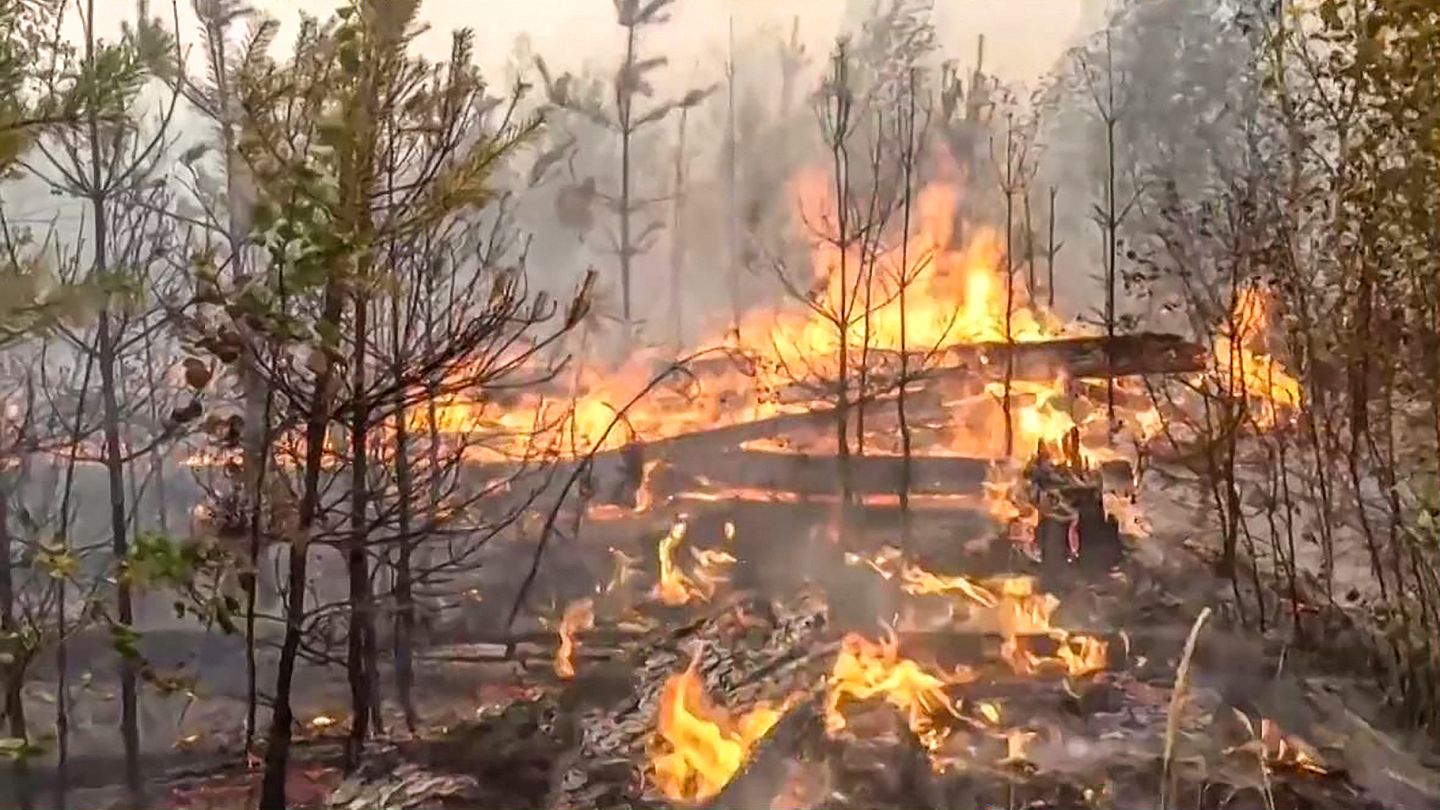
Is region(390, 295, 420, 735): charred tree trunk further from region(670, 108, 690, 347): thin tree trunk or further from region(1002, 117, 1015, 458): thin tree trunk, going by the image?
region(1002, 117, 1015, 458): thin tree trunk

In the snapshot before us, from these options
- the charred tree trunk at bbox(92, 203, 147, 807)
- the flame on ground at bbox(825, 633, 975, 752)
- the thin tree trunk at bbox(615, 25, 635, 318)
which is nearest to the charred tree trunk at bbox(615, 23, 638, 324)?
the thin tree trunk at bbox(615, 25, 635, 318)

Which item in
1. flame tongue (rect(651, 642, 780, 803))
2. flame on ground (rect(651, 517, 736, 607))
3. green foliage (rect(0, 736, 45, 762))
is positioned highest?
flame on ground (rect(651, 517, 736, 607))

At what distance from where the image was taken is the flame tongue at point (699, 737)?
1.87 meters

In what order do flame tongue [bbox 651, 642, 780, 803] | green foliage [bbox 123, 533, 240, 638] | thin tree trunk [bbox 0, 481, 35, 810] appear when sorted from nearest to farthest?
green foliage [bbox 123, 533, 240, 638] < thin tree trunk [bbox 0, 481, 35, 810] < flame tongue [bbox 651, 642, 780, 803]

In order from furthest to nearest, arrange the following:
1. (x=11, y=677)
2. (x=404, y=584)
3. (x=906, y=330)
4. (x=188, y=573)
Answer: (x=906, y=330) → (x=404, y=584) → (x=11, y=677) → (x=188, y=573)

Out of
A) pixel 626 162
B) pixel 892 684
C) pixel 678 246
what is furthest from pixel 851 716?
pixel 626 162

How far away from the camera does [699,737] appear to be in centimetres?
188

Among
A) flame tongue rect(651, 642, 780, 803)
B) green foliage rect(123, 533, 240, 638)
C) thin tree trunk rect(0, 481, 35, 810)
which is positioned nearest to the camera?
green foliage rect(123, 533, 240, 638)

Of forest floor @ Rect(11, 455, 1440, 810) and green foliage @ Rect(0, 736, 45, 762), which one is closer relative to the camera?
green foliage @ Rect(0, 736, 45, 762)

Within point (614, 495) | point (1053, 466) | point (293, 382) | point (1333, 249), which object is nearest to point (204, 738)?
point (293, 382)

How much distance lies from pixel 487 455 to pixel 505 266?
0.25 metres

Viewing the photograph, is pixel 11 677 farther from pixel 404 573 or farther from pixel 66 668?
pixel 404 573

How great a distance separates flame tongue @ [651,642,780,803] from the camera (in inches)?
73.5

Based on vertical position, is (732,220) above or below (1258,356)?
above
